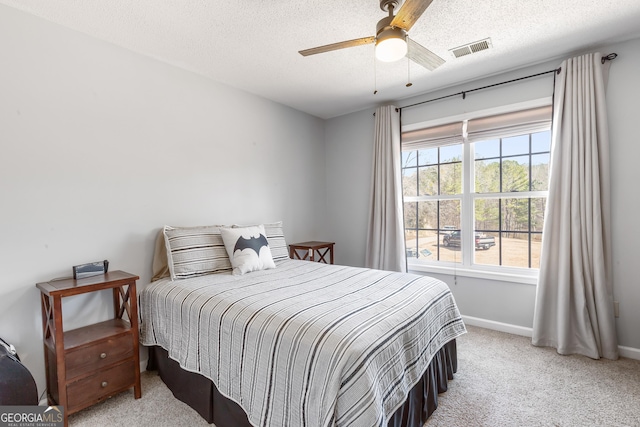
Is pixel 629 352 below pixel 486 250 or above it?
below

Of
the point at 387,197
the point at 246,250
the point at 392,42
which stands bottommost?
the point at 246,250

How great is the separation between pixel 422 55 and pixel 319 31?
74 cm

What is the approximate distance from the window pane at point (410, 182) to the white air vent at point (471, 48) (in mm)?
1368

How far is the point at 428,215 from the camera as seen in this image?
3.52 meters

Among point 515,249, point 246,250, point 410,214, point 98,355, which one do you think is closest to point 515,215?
point 515,249

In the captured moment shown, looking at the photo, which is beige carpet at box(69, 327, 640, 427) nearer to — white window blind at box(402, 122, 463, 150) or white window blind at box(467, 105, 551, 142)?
white window blind at box(467, 105, 551, 142)

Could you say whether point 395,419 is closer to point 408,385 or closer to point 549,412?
point 408,385

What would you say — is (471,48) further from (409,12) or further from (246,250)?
(246,250)

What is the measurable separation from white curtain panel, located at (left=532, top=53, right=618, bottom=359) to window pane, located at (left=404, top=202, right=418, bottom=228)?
4.29ft

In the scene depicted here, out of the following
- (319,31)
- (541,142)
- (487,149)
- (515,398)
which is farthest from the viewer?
(487,149)

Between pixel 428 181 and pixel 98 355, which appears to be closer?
pixel 98 355

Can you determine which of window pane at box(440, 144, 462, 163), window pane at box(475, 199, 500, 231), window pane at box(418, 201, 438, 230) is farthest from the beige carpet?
window pane at box(440, 144, 462, 163)

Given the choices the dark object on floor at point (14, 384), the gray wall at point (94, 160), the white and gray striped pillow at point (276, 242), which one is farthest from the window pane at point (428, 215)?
the dark object on floor at point (14, 384)

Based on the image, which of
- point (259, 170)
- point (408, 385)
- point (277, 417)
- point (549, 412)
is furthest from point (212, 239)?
point (549, 412)
